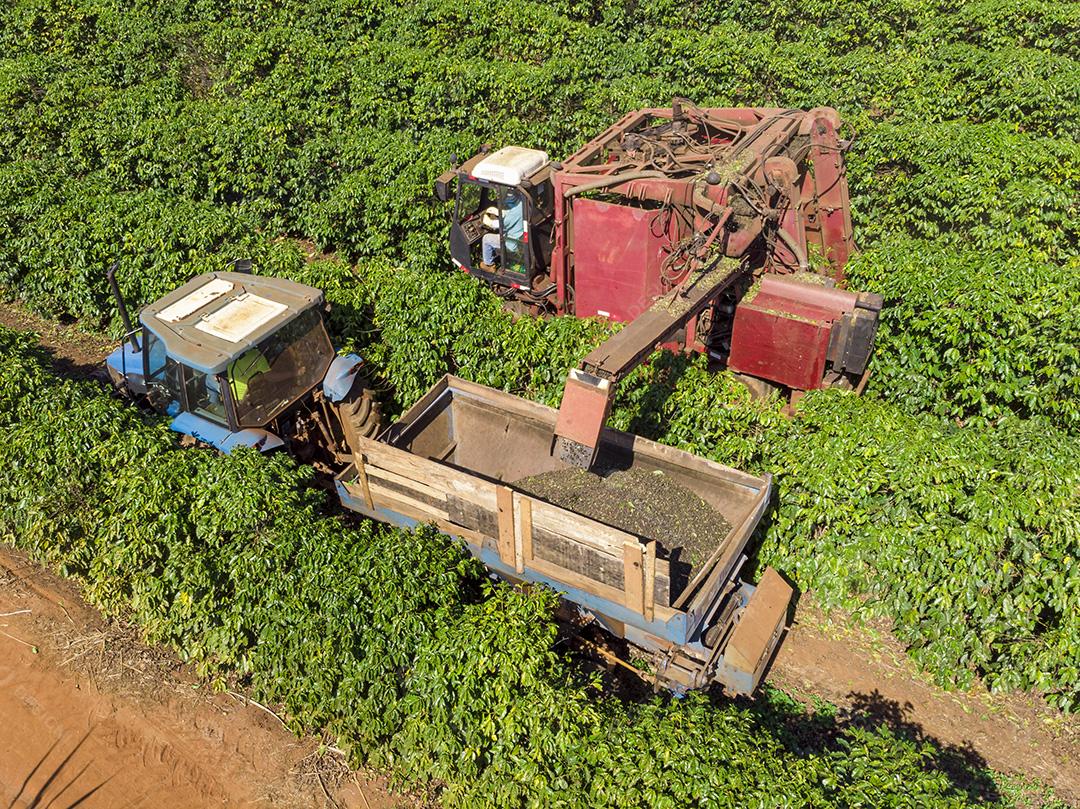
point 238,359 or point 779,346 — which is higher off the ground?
point 238,359

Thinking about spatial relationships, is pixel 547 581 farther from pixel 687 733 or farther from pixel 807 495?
pixel 807 495

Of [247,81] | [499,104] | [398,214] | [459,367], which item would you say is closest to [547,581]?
[459,367]

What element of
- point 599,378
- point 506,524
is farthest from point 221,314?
point 599,378

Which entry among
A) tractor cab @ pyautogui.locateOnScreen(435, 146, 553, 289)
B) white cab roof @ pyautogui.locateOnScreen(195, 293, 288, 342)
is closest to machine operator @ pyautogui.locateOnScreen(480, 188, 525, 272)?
tractor cab @ pyautogui.locateOnScreen(435, 146, 553, 289)

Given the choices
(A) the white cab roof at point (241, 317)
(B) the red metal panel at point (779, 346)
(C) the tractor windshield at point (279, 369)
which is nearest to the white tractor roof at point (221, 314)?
(A) the white cab roof at point (241, 317)

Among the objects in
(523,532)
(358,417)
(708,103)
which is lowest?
(358,417)

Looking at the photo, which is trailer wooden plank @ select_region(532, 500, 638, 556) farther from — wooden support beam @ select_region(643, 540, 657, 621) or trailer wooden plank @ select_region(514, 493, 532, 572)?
wooden support beam @ select_region(643, 540, 657, 621)

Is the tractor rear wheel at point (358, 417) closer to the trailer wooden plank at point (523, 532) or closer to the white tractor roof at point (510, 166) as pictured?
the trailer wooden plank at point (523, 532)

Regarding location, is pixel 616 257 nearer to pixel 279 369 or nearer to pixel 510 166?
pixel 510 166
